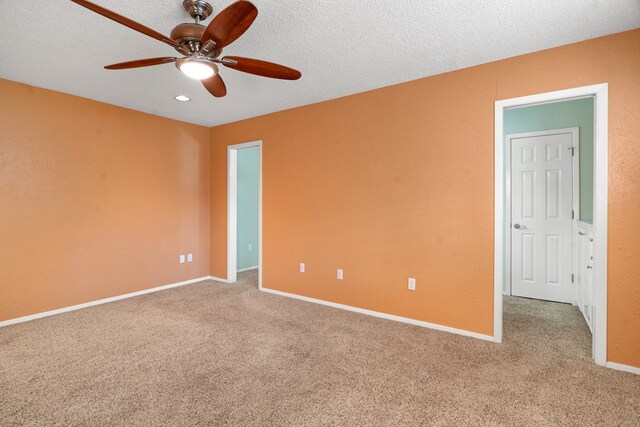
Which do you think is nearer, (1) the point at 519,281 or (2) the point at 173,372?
(2) the point at 173,372

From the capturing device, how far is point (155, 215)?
171 inches

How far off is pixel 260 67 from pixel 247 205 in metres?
3.88

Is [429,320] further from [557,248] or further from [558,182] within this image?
[558,182]

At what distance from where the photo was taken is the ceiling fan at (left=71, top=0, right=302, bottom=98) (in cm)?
152

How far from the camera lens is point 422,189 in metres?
3.09

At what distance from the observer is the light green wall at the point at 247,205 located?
559 centimetres

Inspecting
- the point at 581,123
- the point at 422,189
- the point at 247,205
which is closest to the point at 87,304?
the point at 247,205

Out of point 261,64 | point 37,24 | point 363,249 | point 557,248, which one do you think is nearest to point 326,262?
point 363,249

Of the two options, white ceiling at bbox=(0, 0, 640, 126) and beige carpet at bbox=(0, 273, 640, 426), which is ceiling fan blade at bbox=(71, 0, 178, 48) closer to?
white ceiling at bbox=(0, 0, 640, 126)

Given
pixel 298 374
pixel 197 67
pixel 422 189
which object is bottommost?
pixel 298 374

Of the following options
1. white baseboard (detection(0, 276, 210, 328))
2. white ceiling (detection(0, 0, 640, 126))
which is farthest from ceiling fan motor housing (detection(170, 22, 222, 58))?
white baseboard (detection(0, 276, 210, 328))

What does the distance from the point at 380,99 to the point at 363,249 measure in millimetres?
1618

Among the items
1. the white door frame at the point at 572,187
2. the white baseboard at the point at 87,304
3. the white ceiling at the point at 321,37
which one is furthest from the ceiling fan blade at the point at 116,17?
the white door frame at the point at 572,187

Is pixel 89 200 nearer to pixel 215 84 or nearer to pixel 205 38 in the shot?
pixel 215 84
